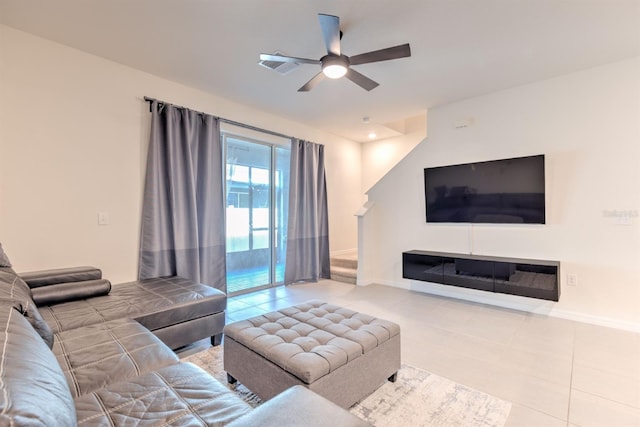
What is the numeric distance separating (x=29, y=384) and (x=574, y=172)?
4374 mm

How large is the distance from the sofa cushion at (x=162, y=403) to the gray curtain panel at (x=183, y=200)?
7.29 feet

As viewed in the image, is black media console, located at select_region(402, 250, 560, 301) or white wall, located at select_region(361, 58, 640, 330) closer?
white wall, located at select_region(361, 58, 640, 330)

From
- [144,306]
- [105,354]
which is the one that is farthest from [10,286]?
[144,306]

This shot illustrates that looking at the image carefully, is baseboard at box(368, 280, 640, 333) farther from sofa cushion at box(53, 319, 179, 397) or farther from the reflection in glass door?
sofa cushion at box(53, 319, 179, 397)

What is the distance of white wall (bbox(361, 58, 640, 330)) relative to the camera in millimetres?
2938

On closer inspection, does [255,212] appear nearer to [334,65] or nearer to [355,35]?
[334,65]

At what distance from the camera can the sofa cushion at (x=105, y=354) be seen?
1.30 m

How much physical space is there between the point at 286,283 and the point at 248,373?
298 centimetres

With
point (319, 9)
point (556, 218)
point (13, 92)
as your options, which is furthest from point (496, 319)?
point (13, 92)

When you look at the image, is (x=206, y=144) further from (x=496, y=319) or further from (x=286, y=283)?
(x=496, y=319)

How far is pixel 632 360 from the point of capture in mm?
2271

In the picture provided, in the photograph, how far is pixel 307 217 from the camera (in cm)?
496

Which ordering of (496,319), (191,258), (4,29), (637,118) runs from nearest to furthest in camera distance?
(4,29), (637,118), (496,319), (191,258)

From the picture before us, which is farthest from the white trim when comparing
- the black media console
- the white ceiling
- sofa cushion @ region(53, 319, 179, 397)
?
sofa cushion @ region(53, 319, 179, 397)
